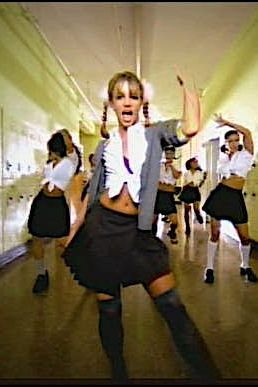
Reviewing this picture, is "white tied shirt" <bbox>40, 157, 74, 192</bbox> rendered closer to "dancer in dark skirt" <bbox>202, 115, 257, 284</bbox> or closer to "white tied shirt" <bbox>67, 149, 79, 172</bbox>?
"white tied shirt" <bbox>67, 149, 79, 172</bbox>

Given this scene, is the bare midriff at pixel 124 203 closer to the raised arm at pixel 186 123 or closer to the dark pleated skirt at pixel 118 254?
the dark pleated skirt at pixel 118 254

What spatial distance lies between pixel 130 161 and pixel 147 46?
1283mm

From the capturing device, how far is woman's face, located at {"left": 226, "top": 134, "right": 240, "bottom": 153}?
2010 millimetres

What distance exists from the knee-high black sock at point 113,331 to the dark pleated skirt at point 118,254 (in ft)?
0.13

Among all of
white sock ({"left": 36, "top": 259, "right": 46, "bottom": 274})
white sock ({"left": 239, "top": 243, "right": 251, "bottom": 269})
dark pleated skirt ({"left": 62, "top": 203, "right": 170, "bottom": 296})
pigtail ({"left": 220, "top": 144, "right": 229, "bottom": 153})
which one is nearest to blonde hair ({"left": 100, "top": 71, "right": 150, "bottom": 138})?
dark pleated skirt ({"left": 62, "top": 203, "right": 170, "bottom": 296})

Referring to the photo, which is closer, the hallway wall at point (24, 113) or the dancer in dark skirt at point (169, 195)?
the dancer in dark skirt at point (169, 195)

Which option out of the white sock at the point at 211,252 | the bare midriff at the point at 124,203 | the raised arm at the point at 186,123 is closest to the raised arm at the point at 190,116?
the raised arm at the point at 186,123

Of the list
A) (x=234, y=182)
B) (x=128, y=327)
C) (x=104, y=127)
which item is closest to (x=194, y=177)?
(x=234, y=182)

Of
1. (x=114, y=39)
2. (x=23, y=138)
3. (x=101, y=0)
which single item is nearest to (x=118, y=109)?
(x=101, y=0)

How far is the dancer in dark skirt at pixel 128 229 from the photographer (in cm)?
117

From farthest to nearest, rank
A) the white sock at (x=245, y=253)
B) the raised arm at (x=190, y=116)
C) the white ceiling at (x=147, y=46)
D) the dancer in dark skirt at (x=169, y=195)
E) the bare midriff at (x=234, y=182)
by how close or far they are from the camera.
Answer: the white sock at (x=245, y=253) < the bare midriff at (x=234, y=182) < the dancer in dark skirt at (x=169, y=195) < the white ceiling at (x=147, y=46) < the raised arm at (x=190, y=116)

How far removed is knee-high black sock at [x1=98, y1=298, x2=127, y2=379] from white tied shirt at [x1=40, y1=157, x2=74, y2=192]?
0.75 metres

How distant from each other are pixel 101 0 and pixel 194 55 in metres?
1.10

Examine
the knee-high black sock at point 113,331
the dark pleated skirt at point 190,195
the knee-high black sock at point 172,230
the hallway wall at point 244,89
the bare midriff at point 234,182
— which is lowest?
the knee-high black sock at point 113,331
